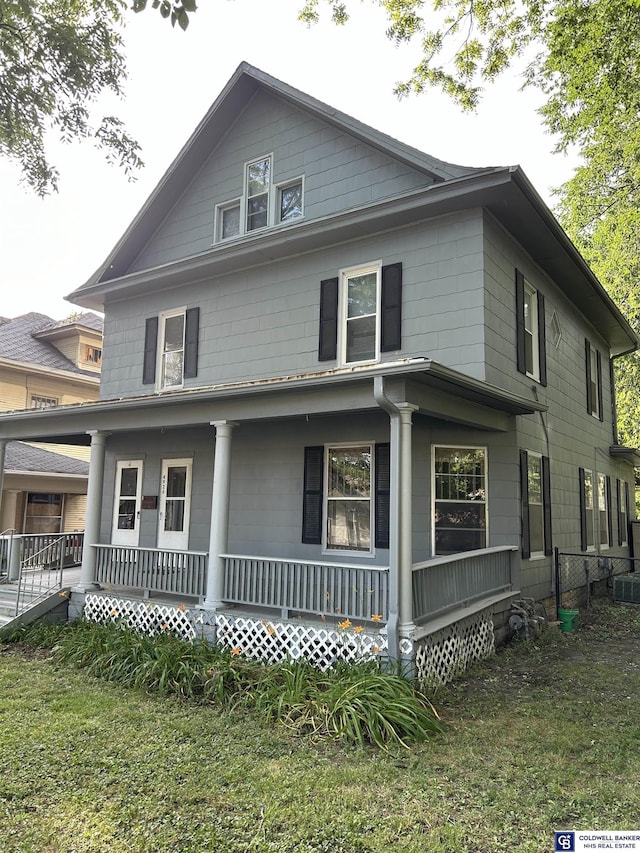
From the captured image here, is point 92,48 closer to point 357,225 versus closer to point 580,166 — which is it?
point 357,225

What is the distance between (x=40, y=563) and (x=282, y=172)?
8728 millimetres

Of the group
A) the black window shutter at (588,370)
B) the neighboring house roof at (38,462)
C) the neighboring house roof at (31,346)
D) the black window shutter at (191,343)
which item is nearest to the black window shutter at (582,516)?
the black window shutter at (588,370)

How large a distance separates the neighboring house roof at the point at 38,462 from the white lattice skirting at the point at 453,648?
11.3m

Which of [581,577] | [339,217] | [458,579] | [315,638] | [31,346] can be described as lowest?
[315,638]

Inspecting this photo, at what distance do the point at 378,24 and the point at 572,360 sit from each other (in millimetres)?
7291

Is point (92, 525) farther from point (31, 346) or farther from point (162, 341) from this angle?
point (31, 346)

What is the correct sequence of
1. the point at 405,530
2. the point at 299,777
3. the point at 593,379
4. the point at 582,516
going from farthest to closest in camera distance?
the point at 593,379, the point at 582,516, the point at 405,530, the point at 299,777

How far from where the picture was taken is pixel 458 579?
7.41 metres

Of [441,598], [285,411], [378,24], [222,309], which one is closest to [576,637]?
[441,598]

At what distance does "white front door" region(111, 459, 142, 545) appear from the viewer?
11312 mm

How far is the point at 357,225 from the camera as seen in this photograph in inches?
358

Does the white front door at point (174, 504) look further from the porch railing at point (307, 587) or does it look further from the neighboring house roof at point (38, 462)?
the neighboring house roof at point (38, 462)

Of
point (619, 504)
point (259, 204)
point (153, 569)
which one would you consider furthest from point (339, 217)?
point (619, 504)

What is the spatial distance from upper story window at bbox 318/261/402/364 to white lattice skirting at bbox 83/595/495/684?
13.2ft
